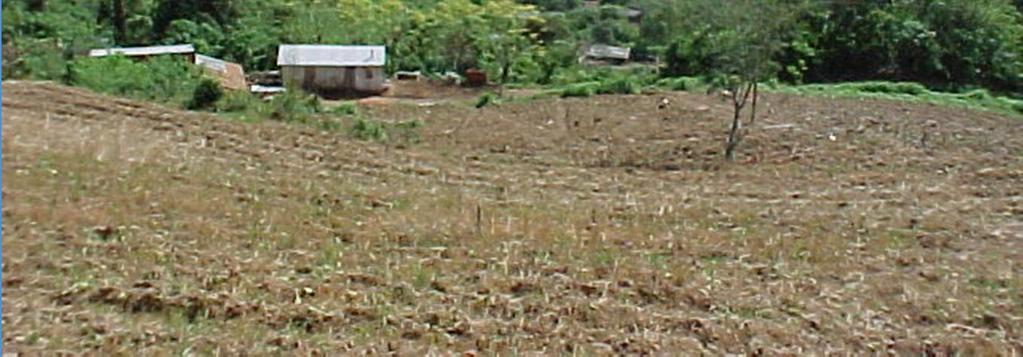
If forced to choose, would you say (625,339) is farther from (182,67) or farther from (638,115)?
(182,67)

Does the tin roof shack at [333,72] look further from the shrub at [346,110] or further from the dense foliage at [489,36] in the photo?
the shrub at [346,110]

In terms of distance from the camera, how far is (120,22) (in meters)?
26.9

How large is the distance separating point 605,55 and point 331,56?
1192 centimetres

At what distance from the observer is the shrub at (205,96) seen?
14332 millimetres

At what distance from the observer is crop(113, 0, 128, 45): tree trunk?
26391 mm

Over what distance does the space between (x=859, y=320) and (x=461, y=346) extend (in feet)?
7.58

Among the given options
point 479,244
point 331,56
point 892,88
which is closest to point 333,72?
point 331,56

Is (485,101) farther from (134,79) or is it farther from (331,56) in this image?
(134,79)

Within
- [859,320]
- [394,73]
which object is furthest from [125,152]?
[394,73]

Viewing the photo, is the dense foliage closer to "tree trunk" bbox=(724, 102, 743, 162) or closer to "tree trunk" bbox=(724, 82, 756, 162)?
"tree trunk" bbox=(724, 82, 756, 162)

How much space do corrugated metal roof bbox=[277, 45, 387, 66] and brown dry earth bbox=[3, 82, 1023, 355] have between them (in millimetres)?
9041

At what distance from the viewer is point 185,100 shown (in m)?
14.7

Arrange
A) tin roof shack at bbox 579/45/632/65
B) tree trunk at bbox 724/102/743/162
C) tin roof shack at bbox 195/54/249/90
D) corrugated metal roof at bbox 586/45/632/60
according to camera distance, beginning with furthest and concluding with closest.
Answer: corrugated metal roof at bbox 586/45/632/60 → tin roof shack at bbox 579/45/632/65 → tin roof shack at bbox 195/54/249/90 → tree trunk at bbox 724/102/743/162

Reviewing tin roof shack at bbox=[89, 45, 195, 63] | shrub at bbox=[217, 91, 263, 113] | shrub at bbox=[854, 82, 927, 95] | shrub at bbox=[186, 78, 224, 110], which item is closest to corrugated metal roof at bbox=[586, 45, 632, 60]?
shrub at bbox=[854, 82, 927, 95]
